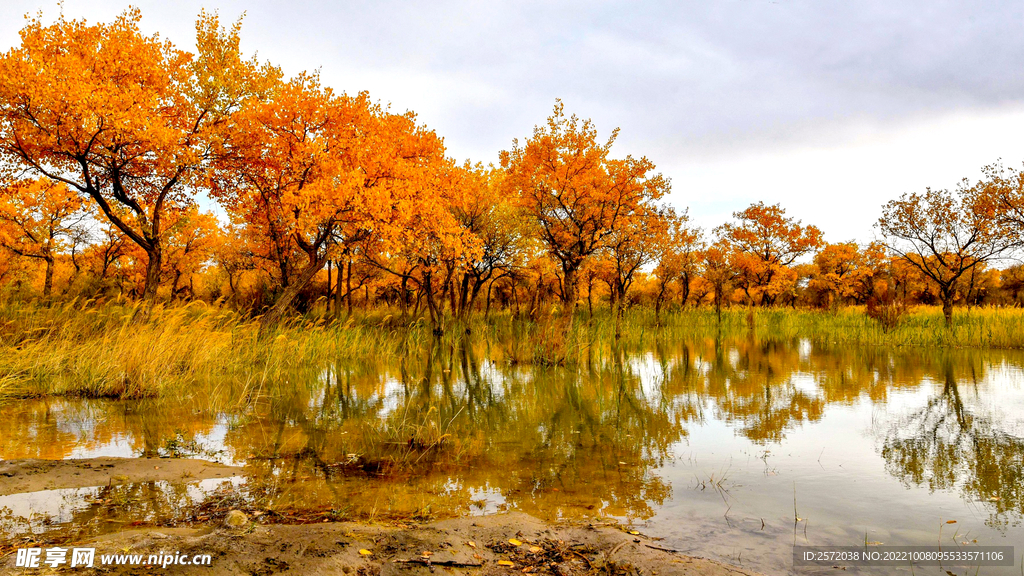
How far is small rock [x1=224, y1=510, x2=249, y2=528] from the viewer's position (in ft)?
12.1


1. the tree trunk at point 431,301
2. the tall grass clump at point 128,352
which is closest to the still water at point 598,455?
the tall grass clump at point 128,352

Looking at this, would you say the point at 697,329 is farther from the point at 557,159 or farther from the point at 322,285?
the point at 322,285

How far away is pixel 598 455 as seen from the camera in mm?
6281

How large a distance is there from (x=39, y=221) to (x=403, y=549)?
34.2m

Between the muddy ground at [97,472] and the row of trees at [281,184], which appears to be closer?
the muddy ground at [97,472]

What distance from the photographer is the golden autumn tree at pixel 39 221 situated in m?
26.0

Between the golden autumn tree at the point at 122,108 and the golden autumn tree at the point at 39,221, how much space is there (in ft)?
34.1

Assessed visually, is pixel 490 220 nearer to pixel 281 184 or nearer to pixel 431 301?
pixel 431 301

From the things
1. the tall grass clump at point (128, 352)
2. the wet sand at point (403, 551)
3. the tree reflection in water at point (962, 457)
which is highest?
the tall grass clump at point (128, 352)

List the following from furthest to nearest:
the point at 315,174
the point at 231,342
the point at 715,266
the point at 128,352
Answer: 1. the point at 715,266
2. the point at 315,174
3. the point at 231,342
4. the point at 128,352

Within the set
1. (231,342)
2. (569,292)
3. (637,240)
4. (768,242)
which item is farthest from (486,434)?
(768,242)

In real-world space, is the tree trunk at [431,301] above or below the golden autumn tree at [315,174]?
below

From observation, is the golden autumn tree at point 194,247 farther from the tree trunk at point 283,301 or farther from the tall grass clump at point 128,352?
the tall grass clump at point 128,352

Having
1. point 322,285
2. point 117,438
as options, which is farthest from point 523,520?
point 322,285
